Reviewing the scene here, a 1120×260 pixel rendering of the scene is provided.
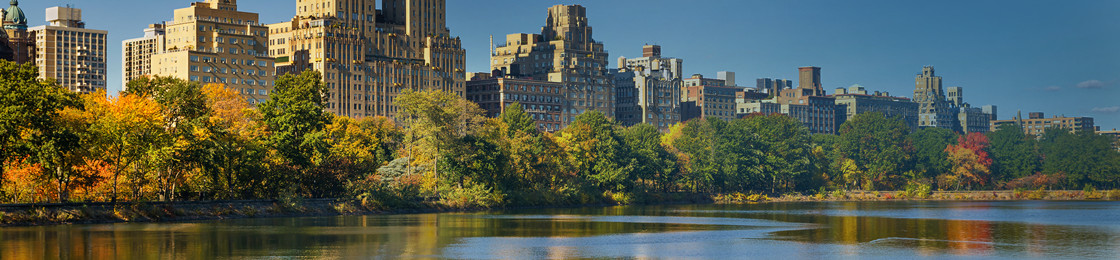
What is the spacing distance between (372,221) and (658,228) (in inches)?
967

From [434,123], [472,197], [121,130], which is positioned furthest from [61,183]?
[472,197]

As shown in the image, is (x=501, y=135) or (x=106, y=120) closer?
(x=106, y=120)

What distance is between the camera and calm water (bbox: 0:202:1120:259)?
66.8 meters

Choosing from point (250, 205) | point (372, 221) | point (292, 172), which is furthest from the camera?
point (292, 172)

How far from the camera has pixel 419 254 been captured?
6588 cm

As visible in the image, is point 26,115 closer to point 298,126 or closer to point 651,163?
point 298,126

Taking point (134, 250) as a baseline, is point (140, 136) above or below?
above

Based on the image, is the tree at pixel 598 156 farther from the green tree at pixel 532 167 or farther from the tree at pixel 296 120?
the tree at pixel 296 120

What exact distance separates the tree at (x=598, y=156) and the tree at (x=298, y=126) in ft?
161

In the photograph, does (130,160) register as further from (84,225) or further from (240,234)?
(240,234)

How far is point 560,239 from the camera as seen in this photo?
79.9 meters

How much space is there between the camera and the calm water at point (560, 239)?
219ft

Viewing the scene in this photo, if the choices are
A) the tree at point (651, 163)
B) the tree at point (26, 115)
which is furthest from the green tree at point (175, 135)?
the tree at point (651, 163)

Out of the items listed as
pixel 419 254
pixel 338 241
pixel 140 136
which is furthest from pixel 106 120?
pixel 419 254
